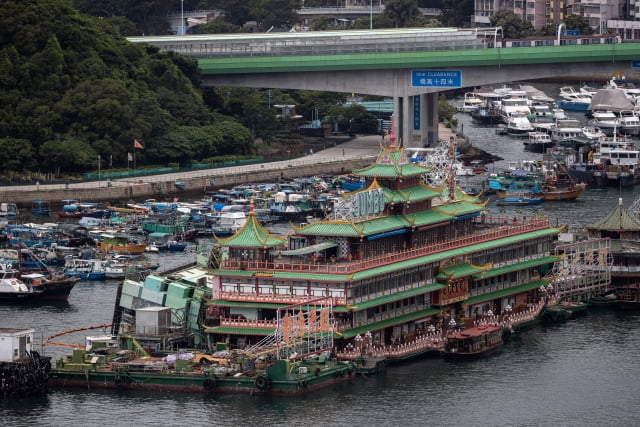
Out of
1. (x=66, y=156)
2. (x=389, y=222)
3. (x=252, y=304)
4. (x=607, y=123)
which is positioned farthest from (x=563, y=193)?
(x=252, y=304)

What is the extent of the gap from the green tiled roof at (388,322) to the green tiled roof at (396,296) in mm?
1075

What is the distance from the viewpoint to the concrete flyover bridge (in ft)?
566

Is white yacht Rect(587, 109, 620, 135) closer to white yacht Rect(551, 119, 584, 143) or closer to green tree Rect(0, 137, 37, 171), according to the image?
white yacht Rect(551, 119, 584, 143)

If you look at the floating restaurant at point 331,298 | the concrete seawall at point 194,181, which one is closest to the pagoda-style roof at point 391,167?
the floating restaurant at point 331,298

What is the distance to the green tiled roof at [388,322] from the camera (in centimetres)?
9338

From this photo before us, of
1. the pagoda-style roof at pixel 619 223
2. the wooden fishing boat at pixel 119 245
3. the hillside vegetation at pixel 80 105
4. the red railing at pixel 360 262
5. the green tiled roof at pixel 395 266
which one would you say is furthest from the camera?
the hillside vegetation at pixel 80 105

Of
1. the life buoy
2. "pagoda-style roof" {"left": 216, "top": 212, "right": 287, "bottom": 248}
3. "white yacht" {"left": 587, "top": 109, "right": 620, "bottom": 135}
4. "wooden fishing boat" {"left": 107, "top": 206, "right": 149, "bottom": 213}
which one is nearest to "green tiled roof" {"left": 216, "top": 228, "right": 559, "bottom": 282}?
"pagoda-style roof" {"left": 216, "top": 212, "right": 287, "bottom": 248}

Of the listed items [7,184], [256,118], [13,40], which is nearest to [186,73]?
[256,118]

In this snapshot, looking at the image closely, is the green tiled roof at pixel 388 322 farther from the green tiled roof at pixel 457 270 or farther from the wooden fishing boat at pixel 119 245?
the wooden fishing boat at pixel 119 245

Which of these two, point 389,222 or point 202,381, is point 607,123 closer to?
point 389,222

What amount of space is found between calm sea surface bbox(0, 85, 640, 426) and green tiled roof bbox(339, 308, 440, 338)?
7.42ft

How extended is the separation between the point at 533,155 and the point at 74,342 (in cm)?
8946

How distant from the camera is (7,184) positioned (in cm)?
15012

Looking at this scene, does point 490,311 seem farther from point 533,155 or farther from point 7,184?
point 533,155
